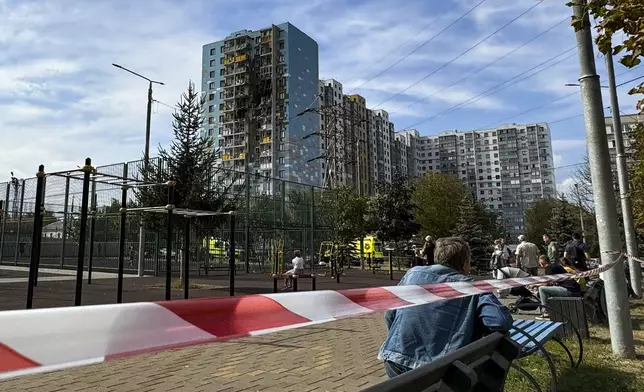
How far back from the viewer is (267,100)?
90.1 metres

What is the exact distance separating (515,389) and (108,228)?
24.2 m

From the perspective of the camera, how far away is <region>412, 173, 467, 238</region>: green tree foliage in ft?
158

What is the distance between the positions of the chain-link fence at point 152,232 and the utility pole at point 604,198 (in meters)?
14.5

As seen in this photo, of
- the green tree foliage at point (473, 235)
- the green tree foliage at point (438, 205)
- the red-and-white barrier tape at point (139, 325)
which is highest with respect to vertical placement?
the green tree foliage at point (438, 205)

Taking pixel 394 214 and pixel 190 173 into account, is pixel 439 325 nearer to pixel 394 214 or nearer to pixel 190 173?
pixel 190 173

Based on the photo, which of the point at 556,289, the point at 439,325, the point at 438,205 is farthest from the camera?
the point at 438,205

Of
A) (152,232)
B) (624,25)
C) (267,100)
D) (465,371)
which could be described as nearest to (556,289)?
(624,25)

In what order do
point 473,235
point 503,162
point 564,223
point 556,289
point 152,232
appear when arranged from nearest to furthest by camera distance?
1. point 556,289
2. point 152,232
3. point 473,235
4. point 564,223
5. point 503,162

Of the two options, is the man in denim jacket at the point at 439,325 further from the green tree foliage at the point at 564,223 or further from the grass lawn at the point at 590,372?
the green tree foliage at the point at 564,223

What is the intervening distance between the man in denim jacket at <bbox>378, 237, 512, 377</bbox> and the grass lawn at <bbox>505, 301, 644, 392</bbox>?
199cm

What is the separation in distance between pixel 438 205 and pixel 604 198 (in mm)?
44050

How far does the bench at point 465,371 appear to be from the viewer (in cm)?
171

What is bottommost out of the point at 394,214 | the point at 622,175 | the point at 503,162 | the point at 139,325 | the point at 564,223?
the point at 139,325

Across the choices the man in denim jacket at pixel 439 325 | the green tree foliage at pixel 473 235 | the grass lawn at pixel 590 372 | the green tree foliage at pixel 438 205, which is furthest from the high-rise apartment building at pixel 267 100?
the man in denim jacket at pixel 439 325
